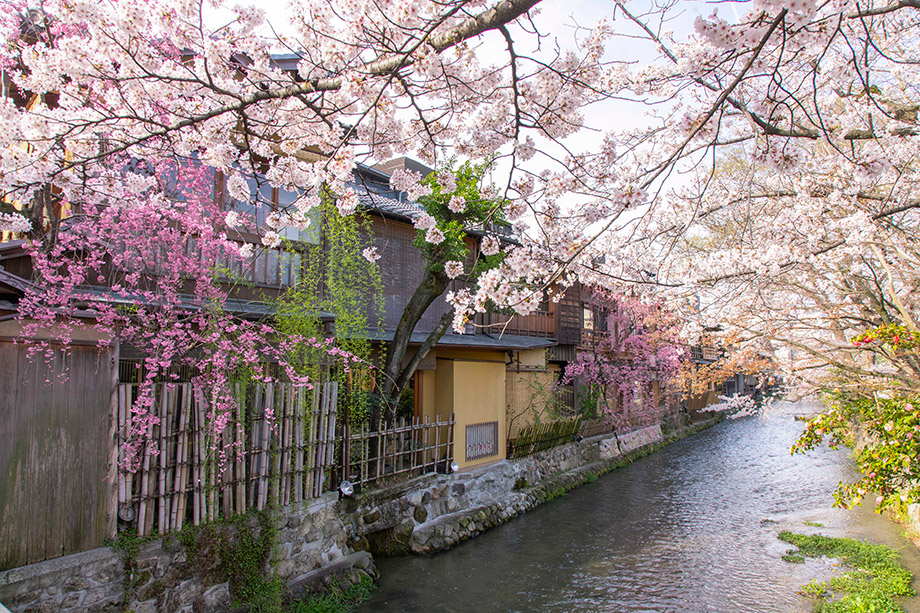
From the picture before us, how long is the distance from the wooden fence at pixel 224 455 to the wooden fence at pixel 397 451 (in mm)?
755

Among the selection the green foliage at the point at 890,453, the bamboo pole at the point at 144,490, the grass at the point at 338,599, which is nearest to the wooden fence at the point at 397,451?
the grass at the point at 338,599

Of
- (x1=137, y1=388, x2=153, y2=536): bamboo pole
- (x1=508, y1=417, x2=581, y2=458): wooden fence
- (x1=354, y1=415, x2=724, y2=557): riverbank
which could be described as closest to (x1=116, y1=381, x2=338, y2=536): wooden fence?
(x1=137, y1=388, x2=153, y2=536): bamboo pole

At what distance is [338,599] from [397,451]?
2831 millimetres

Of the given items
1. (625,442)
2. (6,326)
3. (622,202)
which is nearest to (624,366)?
(625,442)

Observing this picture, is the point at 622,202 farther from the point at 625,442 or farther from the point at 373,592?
the point at 625,442

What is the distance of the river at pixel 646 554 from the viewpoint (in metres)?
7.33

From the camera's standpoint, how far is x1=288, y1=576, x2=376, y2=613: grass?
6.36 meters

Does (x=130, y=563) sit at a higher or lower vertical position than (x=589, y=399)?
lower

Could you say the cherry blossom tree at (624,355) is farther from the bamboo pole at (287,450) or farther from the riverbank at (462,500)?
the bamboo pole at (287,450)

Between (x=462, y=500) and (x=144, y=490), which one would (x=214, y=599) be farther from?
(x=462, y=500)

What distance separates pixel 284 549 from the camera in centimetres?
656

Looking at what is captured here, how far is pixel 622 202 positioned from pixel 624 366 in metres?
17.5

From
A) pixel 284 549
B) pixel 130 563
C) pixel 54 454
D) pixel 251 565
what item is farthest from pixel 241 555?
pixel 54 454

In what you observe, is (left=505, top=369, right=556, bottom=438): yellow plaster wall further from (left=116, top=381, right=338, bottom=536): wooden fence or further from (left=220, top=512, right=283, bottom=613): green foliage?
(left=220, top=512, right=283, bottom=613): green foliage
